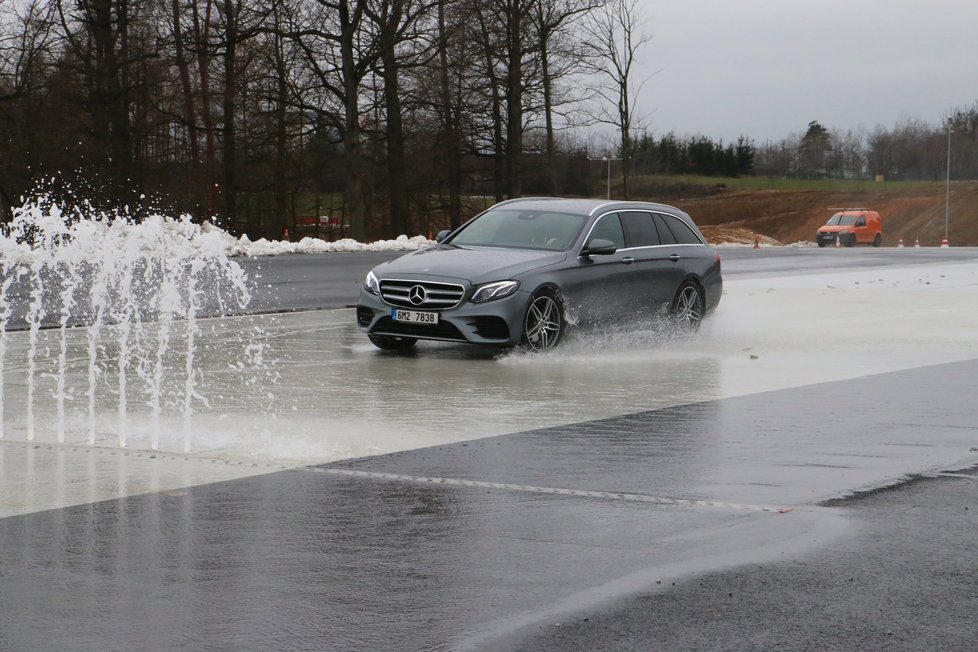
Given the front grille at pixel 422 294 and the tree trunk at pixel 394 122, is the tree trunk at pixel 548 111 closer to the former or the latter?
the tree trunk at pixel 394 122

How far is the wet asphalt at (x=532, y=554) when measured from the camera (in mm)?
4996

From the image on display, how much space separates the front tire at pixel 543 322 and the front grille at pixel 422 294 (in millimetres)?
773

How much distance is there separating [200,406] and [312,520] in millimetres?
4211

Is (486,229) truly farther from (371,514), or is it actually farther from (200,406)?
(371,514)

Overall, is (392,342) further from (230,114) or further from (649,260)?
(230,114)

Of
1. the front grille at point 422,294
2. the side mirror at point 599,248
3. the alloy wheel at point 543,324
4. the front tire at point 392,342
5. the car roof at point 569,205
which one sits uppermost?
the car roof at point 569,205

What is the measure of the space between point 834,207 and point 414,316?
10756cm

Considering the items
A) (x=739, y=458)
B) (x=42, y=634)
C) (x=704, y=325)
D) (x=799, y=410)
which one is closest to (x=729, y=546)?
(x=739, y=458)

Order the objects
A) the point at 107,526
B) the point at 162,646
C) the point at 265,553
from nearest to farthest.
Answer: the point at 162,646
the point at 265,553
the point at 107,526

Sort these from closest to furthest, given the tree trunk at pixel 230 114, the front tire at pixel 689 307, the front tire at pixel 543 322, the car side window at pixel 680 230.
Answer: the front tire at pixel 543 322 < the front tire at pixel 689 307 < the car side window at pixel 680 230 < the tree trunk at pixel 230 114

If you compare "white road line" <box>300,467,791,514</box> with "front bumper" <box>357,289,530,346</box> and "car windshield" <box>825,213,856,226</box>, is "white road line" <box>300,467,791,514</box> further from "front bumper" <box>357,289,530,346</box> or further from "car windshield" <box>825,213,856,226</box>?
"car windshield" <box>825,213,856,226</box>

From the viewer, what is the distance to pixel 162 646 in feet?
15.7

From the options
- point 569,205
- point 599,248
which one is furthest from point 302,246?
point 599,248

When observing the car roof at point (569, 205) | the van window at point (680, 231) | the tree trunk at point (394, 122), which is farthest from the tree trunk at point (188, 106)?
the car roof at point (569, 205)
